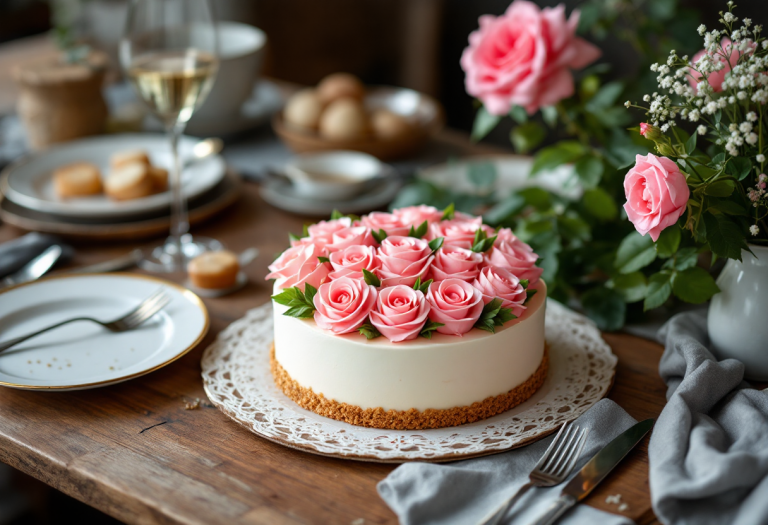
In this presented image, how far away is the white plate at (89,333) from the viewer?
0.92 metres

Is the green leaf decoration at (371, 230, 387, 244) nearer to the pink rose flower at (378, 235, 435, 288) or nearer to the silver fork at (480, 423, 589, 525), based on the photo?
the pink rose flower at (378, 235, 435, 288)

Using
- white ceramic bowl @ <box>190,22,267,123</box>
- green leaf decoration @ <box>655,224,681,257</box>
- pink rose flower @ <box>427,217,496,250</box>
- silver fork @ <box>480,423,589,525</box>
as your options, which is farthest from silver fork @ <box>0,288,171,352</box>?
white ceramic bowl @ <box>190,22,267,123</box>

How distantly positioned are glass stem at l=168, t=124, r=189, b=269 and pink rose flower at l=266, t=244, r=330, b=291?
0.44 meters

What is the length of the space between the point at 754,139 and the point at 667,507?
0.38m

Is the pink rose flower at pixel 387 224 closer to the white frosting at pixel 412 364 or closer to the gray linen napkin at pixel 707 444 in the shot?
the white frosting at pixel 412 364

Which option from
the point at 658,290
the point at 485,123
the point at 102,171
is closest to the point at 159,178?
the point at 102,171

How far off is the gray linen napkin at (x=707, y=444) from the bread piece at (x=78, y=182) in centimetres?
109

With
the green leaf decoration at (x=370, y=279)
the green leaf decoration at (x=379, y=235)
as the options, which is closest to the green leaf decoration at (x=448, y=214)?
the green leaf decoration at (x=379, y=235)

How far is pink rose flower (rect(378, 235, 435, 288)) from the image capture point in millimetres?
829

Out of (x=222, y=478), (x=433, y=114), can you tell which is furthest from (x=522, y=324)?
(x=433, y=114)

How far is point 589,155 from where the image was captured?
1.16 metres

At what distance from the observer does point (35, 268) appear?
Answer: 3.99 feet

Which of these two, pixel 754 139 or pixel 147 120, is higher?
pixel 754 139

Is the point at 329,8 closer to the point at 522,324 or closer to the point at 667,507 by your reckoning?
the point at 522,324
